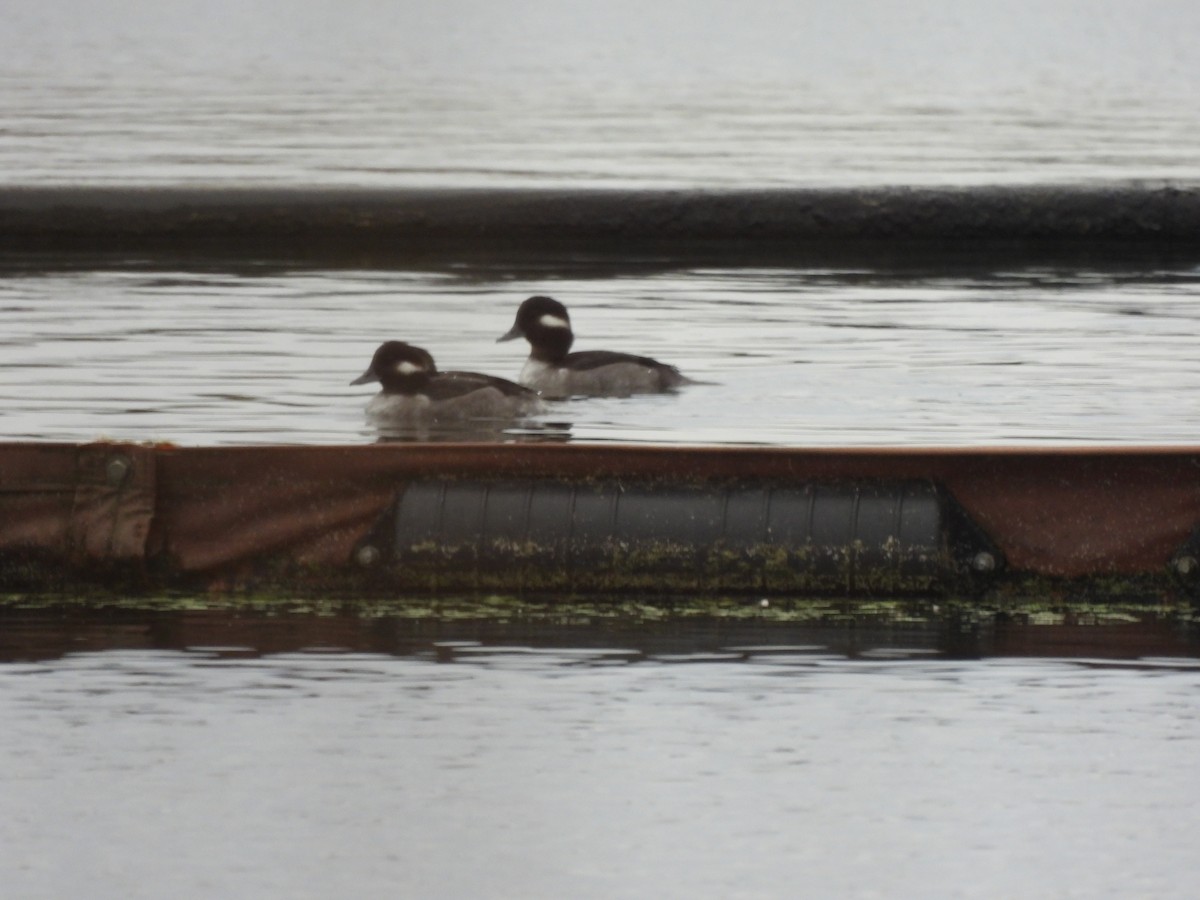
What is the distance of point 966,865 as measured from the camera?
646 cm

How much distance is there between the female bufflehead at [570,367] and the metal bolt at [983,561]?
452 cm

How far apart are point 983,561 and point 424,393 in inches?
177

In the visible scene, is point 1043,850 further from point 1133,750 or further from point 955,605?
point 955,605

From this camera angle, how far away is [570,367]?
46.8 ft

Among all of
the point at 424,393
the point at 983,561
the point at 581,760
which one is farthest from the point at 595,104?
the point at 581,760

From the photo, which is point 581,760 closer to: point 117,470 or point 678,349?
point 117,470

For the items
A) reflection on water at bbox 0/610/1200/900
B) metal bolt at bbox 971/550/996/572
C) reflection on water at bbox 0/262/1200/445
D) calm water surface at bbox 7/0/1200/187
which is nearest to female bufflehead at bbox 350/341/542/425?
reflection on water at bbox 0/262/1200/445

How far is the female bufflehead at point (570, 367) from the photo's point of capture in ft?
45.5

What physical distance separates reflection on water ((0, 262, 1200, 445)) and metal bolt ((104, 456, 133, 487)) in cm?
245

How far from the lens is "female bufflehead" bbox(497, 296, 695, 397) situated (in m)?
13.9

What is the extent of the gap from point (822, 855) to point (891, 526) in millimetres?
2971


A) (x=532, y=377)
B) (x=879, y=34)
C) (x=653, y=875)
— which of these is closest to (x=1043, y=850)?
(x=653, y=875)

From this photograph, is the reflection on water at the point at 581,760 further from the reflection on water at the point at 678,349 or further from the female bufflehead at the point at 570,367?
the female bufflehead at the point at 570,367

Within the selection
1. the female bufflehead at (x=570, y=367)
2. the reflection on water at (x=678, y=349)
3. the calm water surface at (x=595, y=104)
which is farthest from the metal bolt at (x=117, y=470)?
the calm water surface at (x=595, y=104)
